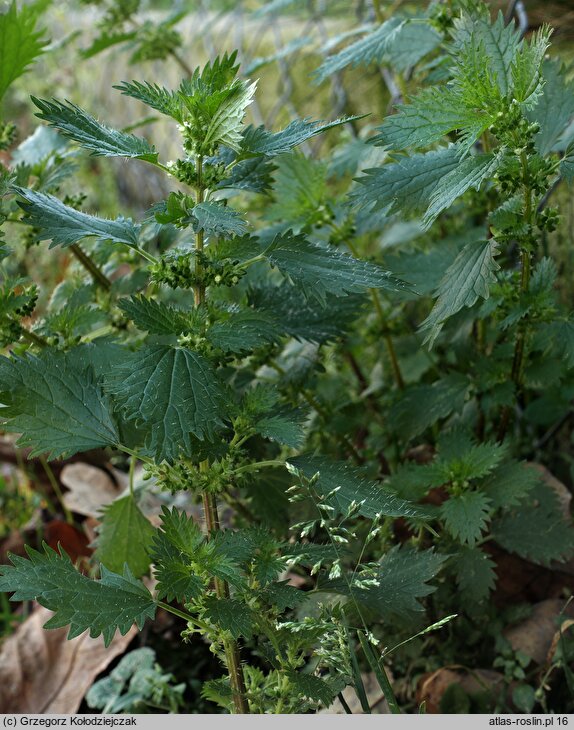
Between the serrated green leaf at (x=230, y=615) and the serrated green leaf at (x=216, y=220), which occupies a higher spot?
the serrated green leaf at (x=216, y=220)

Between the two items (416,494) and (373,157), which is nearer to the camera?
(416,494)

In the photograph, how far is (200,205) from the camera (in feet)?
3.26

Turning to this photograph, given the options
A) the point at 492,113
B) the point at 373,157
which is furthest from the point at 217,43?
the point at 492,113

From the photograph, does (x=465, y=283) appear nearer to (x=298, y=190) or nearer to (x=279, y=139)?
(x=279, y=139)

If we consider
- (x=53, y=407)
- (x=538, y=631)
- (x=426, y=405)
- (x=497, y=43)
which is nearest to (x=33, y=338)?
(x=53, y=407)

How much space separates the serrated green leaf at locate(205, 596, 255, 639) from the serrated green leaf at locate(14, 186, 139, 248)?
1.49ft

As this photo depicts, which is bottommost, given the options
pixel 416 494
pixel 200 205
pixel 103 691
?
pixel 103 691

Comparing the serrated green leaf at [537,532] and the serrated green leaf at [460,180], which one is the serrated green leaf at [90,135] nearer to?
the serrated green leaf at [460,180]

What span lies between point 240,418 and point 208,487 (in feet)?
0.32

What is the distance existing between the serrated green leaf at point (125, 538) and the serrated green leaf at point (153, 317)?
36 centimetres

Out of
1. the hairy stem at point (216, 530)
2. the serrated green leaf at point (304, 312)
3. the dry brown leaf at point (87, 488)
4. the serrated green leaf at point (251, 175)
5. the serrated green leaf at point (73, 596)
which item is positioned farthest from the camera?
the dry brown leaf at point (87, 488)

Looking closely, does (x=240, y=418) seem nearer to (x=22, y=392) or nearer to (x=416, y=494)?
(x=22, y=392)

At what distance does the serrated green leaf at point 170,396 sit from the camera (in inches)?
37.3

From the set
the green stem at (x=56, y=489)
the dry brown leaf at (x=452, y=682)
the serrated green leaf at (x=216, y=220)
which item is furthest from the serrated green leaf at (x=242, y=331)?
the green stem at (x=56, y=489)
